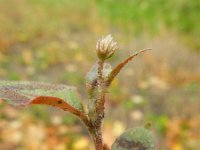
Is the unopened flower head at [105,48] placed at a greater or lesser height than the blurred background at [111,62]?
lesser

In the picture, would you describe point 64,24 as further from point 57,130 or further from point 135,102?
point 57,130

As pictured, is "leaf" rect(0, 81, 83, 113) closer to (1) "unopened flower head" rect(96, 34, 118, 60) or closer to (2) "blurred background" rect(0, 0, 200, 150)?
(1) "unopened flower head" rect(96, 34, 118, 60)

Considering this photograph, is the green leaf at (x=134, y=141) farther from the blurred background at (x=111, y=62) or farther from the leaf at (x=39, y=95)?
the blurred background at (x=111, y=62)

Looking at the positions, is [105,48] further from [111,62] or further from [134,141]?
[111,62]

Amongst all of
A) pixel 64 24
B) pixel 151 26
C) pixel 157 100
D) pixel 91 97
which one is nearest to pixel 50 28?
pixel 64 24

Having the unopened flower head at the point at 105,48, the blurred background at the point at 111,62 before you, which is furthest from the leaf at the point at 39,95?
the blurred background at the point at 111,62
